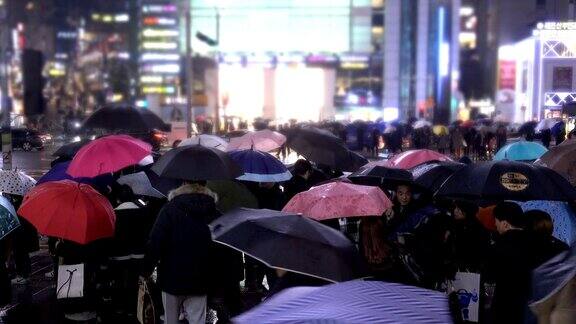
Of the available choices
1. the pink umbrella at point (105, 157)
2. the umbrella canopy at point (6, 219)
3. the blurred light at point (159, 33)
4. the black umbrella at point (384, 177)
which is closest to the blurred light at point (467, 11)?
the blurred light at point (159, 33)

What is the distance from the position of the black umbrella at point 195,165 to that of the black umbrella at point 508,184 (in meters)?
2.02

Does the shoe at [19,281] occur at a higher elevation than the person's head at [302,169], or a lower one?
lower

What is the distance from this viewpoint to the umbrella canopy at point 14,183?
10.3 meters

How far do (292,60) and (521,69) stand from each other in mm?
25230

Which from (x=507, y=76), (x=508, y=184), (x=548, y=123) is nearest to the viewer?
(x=508, y=184)

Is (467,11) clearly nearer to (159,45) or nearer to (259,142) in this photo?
(159,45)

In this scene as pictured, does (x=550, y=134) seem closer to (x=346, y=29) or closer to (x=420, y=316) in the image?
(x=420, y=316)

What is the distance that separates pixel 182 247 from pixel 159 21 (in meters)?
121

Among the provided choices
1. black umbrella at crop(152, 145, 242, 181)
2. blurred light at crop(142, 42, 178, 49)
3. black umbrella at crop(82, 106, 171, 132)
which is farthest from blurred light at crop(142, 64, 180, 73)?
black umbrella at crop(152, 145, 242, 181)

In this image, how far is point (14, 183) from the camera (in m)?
10.4

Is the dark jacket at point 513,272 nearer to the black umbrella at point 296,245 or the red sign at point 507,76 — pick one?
the black umbrella at point 296,245

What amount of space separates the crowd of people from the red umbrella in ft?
1.44

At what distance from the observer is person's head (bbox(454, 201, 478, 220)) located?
8523mm

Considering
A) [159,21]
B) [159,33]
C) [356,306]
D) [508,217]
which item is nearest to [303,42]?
[159,33]
